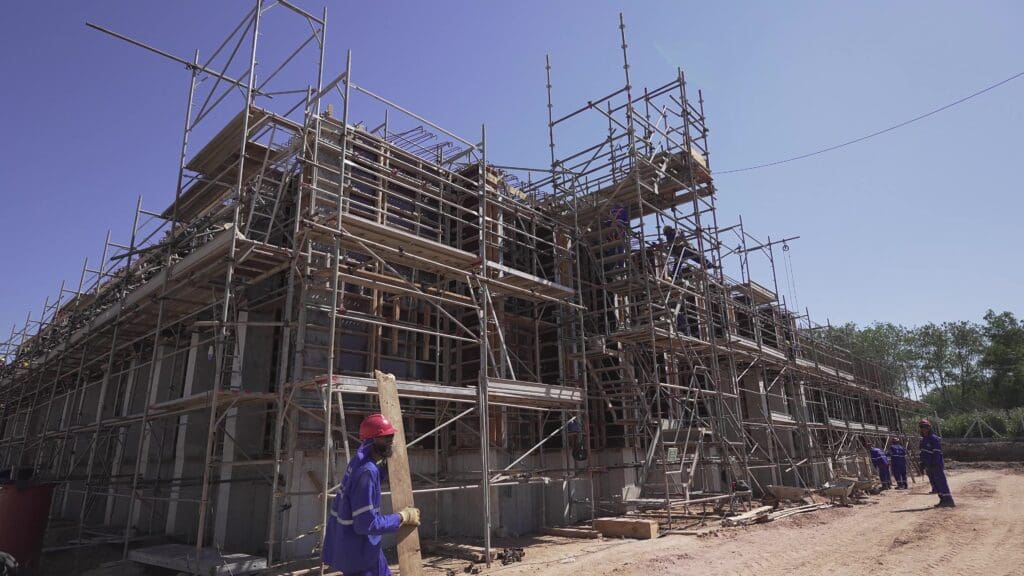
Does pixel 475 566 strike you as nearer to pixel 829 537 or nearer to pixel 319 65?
pixel 829 537

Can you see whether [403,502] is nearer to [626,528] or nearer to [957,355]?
[626,528]

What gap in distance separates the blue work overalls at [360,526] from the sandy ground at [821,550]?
12.7 ft

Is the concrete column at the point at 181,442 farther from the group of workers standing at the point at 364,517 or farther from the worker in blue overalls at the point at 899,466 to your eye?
the worker in blue overalls at the point at 899,466

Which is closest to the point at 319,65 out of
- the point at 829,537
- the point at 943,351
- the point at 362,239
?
the point at 362,239

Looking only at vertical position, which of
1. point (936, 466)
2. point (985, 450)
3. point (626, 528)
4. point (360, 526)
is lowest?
point (626, 528)

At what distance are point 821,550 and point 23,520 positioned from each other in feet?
39.1

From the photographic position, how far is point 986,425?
41094mm

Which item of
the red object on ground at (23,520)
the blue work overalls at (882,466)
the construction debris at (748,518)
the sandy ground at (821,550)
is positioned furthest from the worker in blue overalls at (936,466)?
the red object on ground at (23,520)

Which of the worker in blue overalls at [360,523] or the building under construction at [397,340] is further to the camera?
the building under construction at [397,340]

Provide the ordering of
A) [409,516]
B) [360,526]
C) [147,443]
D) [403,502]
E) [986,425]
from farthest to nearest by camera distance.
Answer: [986,425] < [147,443] < [403,502] < [409,516] < [360,526]

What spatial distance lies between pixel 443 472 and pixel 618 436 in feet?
13.5

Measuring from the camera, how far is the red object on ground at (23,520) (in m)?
8.93

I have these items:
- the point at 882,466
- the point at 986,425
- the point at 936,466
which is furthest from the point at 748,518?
the point at 986,425

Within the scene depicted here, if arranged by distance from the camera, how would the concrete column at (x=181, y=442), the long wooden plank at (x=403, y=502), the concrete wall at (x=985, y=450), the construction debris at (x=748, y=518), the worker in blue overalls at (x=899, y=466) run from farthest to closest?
1. the concrete wall at (x=985, y=450)
2. the worker in blue overalls at (x=899, y=466)
3. the construction debris at (x=748, y=518)
4. the concrete column at (x=181, y=442)
5. the long wooden plank at (x=403, y=502)
